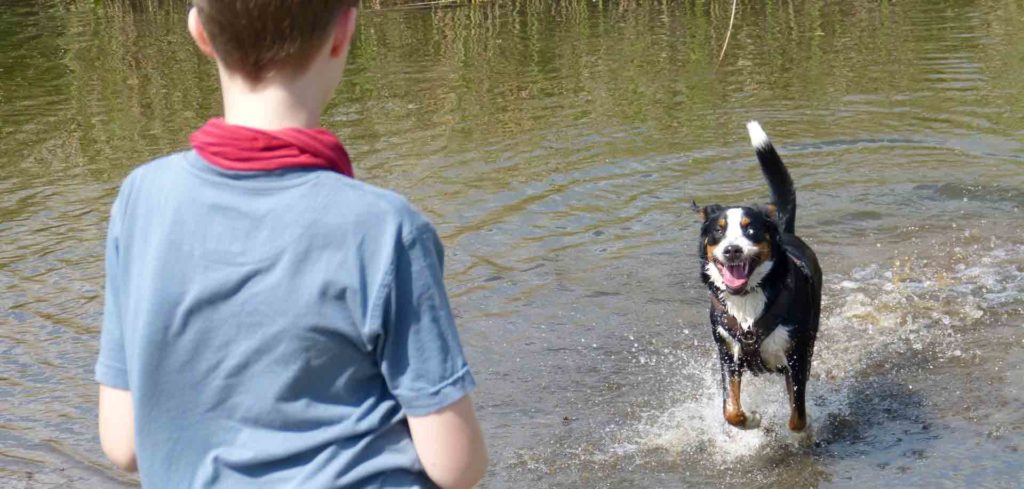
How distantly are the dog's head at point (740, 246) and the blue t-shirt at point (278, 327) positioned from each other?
135 inches

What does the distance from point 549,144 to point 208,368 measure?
884cm

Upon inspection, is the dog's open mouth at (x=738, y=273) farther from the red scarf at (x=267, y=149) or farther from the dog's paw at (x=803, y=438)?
the red scarf at (x=267, y=149)

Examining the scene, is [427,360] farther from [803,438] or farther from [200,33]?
[803,438]

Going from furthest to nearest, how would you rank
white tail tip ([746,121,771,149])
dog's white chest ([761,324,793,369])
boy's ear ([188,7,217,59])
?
1. white tail tip ([746,121,771,149])
2. dog's white chest ([761,324,793,369])
3. boy's ear ([188,7,217,59])

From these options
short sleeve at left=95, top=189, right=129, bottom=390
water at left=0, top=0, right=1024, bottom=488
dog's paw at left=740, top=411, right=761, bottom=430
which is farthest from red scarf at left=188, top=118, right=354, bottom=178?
dog's paw at left=740, top=411, right=761, bottom=430

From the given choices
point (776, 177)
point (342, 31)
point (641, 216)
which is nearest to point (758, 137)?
point (776, 177)

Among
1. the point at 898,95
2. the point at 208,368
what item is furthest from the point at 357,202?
the point at 898,95

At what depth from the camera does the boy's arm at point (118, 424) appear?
1957 millimetres

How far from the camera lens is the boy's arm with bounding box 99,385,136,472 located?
6.42 feet

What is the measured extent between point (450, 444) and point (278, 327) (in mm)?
292

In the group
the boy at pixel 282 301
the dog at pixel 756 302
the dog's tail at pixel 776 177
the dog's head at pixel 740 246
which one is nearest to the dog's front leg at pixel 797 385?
the dog at pixel 756 302

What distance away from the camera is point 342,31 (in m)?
1.77

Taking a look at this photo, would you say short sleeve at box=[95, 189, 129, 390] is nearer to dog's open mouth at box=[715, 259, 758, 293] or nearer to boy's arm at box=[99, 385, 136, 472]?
boy's arm at box=[99, 385, 136, 472]

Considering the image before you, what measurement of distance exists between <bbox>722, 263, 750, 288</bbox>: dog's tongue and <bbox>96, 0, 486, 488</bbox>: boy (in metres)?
3.47
